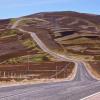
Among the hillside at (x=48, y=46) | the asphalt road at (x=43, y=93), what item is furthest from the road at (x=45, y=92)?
the hillside at (x=48, y=46)

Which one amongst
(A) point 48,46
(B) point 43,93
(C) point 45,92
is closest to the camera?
(B) point 43,93

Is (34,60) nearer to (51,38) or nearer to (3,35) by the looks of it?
(51,38)

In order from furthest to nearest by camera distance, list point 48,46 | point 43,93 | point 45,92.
→ point 48,46 → point 45,92 → point 43,93

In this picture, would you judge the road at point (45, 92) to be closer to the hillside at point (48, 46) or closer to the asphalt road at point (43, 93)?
the asphalt road at point (43, 93)

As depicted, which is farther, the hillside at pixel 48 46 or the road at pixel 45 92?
the hillside at pixel 48 46

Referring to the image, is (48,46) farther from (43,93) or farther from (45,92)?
(43,93)

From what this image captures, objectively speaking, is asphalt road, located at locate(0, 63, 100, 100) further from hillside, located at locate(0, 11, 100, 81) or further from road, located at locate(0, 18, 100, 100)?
hillside, located at locate(0, 11, 100, 81)

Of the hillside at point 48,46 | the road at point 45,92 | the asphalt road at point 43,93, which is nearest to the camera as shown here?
the asphalt road at point 43,93

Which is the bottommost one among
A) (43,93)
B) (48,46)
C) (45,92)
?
(48,46)

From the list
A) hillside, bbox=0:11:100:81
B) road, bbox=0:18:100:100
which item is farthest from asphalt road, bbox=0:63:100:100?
hillside, bbox=0:11:100:81

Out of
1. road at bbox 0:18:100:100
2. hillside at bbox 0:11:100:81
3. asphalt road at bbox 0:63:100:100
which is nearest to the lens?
asphalt road at bbox 0:63:100:100

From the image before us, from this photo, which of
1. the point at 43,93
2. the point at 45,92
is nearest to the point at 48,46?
the point at 45,92

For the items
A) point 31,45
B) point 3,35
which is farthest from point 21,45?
point 3,35

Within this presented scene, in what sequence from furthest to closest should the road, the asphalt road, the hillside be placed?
the hillside → the road → the asphalt road
